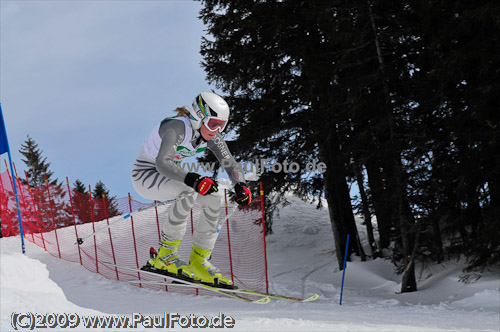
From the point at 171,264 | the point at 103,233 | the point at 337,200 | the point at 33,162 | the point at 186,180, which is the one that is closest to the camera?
the point at 186,180

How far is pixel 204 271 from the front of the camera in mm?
5348

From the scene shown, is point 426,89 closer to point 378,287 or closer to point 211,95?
point 378,287

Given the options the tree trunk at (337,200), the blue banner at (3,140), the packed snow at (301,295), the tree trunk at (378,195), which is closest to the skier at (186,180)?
the packed snow at (301,295)

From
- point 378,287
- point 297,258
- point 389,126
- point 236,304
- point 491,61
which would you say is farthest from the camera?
point 297,258

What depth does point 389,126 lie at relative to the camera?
10258 millimetres

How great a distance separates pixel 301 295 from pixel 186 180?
19.0 feet

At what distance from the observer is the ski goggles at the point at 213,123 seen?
15.0 feet

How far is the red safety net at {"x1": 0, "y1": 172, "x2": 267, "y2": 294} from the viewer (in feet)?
31.5

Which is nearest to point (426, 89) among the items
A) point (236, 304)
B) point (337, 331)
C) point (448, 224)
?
point (448, 224)

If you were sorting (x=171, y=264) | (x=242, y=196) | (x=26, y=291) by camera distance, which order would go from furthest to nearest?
(x=171, y=264) < (x=242, y=196) < (x=26, y=291)

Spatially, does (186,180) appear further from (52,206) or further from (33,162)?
(33,162)

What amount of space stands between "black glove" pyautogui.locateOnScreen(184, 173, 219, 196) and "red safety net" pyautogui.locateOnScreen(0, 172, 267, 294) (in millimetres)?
4669

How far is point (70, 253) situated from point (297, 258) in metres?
7.44

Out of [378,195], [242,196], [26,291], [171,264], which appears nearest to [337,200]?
[378,195]
